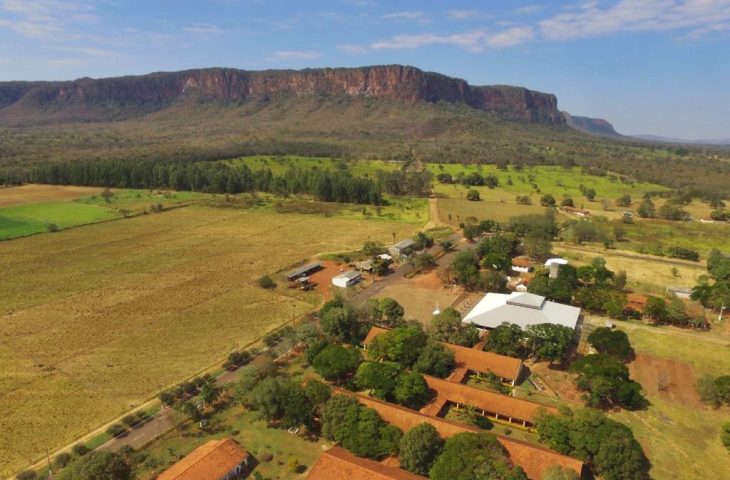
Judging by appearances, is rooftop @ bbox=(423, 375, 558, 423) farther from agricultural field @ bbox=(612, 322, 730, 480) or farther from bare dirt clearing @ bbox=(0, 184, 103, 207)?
bare dirt clearing @ bbox=(0, 184, 103, 207)

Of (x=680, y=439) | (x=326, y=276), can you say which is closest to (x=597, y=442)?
(x=680, y=439)

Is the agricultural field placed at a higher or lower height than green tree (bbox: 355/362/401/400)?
lower

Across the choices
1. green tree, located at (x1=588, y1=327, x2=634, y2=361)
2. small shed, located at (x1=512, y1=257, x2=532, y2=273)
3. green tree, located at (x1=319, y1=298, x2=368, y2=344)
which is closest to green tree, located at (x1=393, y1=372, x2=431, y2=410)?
green tree, located at (x1=319, y1=298, x2=368, y2=344)

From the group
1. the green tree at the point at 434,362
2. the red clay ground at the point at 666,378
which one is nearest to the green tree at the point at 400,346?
the green tree at the point at 434,362

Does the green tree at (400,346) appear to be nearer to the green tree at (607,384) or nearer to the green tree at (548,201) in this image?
the green tree at (607,384)

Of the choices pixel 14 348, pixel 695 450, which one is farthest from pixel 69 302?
pixel 695 450

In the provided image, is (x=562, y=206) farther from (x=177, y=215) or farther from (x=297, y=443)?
(x=297, y=443)
